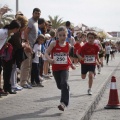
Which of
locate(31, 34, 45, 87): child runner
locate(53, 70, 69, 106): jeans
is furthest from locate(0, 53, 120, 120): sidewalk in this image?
locate(31, 34, 45, 87): child runner

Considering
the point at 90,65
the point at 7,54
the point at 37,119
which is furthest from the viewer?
the point at 90,65

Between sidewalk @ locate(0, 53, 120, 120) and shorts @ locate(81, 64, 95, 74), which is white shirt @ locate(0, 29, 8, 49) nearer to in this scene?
sidewalk @ locate(0, 53, 120, 120)

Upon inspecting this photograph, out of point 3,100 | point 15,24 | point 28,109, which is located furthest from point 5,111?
point 15,24

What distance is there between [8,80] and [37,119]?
2.73 meters

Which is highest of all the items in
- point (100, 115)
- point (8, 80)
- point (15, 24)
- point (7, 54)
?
point (15, 24)

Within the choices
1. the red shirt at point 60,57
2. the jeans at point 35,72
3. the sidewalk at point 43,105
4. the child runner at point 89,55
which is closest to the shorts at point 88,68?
the child runner at point 89,55

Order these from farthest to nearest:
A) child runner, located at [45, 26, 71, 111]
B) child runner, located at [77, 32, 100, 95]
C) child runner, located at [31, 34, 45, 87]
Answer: child runner, located at [31, 34, 45, 87] < child runner, located at [77, 32, 100, 95] < child runner, located at [45, 26, 71, 111]

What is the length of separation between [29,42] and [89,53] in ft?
6.05

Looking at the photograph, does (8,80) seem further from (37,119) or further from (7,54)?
(37,119)

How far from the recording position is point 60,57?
814cm

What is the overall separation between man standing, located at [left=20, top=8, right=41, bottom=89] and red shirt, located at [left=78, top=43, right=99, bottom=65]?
1.48 meters

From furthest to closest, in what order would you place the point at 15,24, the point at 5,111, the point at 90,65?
the point at 90,65, the point at 15,24, the point at 5,111

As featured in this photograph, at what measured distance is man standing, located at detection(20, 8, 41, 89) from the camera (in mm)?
11148

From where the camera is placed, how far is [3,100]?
8.95 meters
